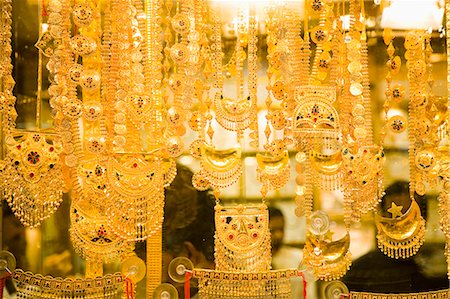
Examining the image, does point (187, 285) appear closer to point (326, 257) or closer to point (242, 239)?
point (242, 239)

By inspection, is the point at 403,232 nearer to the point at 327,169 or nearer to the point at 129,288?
the point at 327,169

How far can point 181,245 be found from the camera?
2059 mm

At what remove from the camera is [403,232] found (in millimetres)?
1977

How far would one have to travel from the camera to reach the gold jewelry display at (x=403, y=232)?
1966mm

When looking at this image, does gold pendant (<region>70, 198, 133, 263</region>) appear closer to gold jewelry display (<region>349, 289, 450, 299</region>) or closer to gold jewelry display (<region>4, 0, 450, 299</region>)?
gold jewelry display (<region>4, 0, 450, 299</region>)

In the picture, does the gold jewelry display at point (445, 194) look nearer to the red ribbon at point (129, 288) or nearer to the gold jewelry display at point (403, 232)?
the gold jewelry display at point (403, 232)

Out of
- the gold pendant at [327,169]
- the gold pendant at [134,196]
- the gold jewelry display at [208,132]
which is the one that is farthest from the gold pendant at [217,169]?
the gold pendant at [327,169]

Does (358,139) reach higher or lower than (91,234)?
higher

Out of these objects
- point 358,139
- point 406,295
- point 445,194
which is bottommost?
point 406,295

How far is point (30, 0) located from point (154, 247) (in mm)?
843

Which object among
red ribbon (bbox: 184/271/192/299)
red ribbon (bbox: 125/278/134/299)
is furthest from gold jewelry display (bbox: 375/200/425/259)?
red ribbon (bbox: 125/278/134/299)

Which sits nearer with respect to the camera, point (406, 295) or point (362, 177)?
point (362, 177)

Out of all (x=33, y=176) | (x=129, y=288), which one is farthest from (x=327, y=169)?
(x=33, y=176)

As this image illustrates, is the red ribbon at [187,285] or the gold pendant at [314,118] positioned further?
the red ribbon at [187,285]
